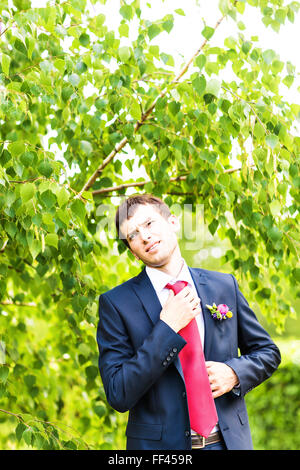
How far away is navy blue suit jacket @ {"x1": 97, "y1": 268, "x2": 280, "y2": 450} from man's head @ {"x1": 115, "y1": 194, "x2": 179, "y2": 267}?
9 centimetres

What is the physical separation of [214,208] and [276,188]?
0.89 feet

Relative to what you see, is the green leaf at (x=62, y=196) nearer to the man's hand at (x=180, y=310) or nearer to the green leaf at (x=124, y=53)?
the man's hand at (x=180, y=310)

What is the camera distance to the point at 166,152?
222 cm

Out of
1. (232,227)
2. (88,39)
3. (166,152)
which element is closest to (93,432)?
(232,227)

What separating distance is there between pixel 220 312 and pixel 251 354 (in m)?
0.17

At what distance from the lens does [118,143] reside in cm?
241

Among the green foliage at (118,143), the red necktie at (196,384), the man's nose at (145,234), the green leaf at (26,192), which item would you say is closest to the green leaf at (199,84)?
the green foliage at (118,143)

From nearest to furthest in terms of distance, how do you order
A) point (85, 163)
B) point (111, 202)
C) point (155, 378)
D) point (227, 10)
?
point (155, 378)
point (227, 10)
point (85, 163)
point (111, 202)

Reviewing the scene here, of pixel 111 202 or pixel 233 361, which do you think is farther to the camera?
pixel 111 202

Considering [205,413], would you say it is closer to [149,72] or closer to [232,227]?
[232,227]

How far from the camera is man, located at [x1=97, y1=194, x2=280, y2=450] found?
1.44 m

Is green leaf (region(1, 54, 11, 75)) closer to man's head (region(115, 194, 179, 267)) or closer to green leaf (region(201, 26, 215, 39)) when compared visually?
man's head (region(115, 194, 179, 267))

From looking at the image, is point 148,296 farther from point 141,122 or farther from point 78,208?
point 141,122

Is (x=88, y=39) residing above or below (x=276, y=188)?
above
